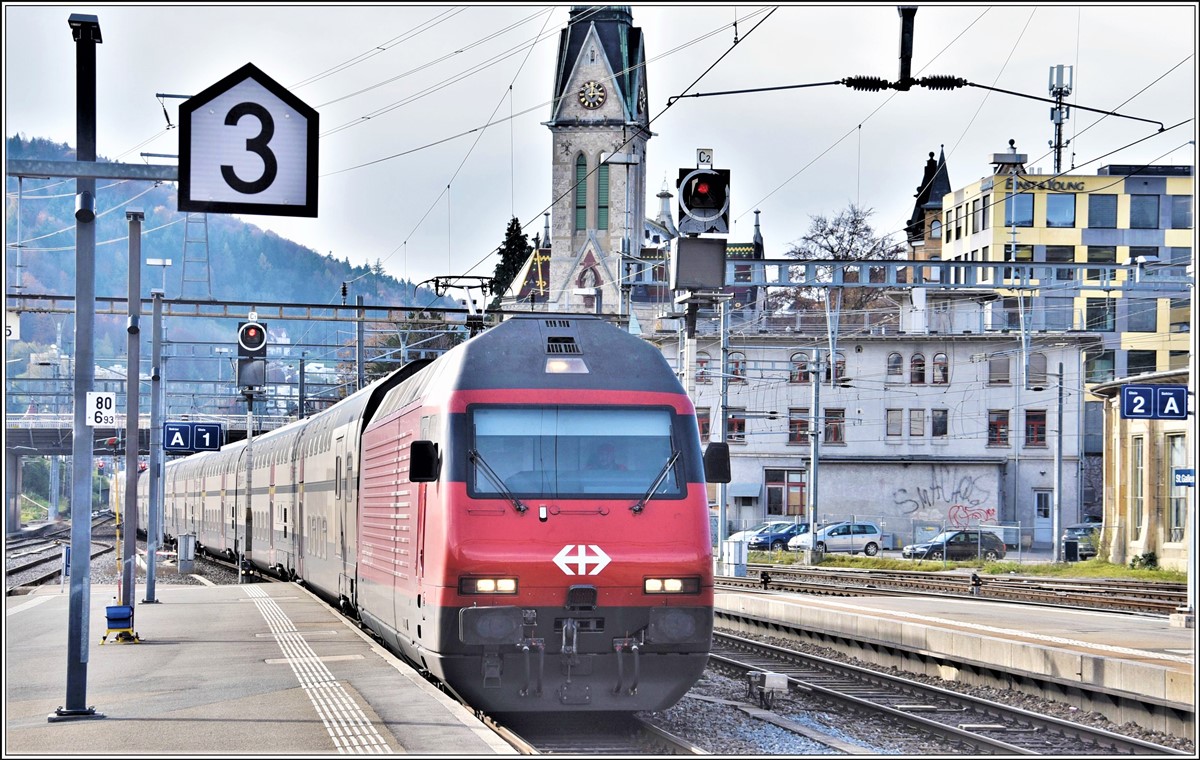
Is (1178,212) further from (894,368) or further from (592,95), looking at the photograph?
(592,95)

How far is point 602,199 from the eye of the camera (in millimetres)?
110562

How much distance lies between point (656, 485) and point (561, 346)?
5.26ft

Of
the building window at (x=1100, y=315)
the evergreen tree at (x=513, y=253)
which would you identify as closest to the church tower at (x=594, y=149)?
the evergreen tree at (x=513, y=253)

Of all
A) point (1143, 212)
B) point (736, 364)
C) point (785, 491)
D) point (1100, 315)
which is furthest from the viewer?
point (1143, 212)

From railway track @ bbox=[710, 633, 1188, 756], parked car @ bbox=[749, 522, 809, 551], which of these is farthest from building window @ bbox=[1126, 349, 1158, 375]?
railway track @ bbox=[710, 633, 1188, 756]

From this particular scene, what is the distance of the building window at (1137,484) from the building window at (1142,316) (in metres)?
38.9

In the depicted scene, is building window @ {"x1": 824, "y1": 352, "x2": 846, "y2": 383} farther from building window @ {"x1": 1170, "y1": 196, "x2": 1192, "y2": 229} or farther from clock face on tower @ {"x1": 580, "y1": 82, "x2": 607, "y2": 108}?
clock face on tower @ {"x1": 580, "y1": 82, "x2": 607, "y2": 108}

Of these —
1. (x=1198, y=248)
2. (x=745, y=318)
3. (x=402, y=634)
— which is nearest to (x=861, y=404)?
(x=745, y=318)

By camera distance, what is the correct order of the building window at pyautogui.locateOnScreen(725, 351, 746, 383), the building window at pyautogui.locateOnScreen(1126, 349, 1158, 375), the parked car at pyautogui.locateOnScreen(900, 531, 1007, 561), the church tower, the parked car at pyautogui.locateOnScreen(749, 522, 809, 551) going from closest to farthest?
the parked car at pyautogui.locateOnScreen(900, 531, 1007, 561) < the parked car at pyautogui.locateOnScreen(749, 522, 809, 551) < the building window at pyautogui.locateOnScreen(725, 351, 746, 383) < the building window at pyautogui.locateOnScreen(1126, 349, 1158, 375) < the church tower

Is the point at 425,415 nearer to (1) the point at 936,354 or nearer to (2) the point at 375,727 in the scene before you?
(2) the point at 375,727

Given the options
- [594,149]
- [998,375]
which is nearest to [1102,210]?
[998,375]

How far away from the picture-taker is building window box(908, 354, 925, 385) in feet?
230

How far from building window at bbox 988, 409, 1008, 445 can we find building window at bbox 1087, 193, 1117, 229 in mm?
22358

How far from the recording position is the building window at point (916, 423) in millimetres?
70188
